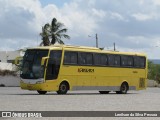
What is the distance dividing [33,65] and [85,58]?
3.87 metres

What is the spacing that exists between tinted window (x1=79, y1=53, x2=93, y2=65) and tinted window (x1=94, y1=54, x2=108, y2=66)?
0.49 meters

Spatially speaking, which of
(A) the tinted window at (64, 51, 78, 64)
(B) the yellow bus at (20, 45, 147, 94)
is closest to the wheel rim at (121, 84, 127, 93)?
(B) the yellow bus at (20, 45, 147, 94)

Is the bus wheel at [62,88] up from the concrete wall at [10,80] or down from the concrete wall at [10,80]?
down

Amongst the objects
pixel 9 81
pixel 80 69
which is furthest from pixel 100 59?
pixel 9 81

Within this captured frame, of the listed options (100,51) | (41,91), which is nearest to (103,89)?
(100,51)

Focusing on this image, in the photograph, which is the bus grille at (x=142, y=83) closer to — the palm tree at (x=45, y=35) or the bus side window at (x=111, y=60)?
the bus side window at (x=111, y=60)

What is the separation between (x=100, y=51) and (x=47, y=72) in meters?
5.27

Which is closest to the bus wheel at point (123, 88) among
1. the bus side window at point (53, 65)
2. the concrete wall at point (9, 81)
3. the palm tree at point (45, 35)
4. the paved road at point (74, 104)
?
the bus side window at point (53, 65)

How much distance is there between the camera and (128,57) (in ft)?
127

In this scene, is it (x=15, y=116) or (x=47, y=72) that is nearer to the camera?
(x=15, y=116)

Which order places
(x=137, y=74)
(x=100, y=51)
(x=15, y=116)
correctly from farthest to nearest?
1. (x=137, y=74)
2. (x=100, y=51)
3. (x=15, y=116)

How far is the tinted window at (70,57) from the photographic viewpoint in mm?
33812

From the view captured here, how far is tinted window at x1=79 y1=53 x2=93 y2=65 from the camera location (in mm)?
34928

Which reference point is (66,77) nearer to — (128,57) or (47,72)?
(47,72)
